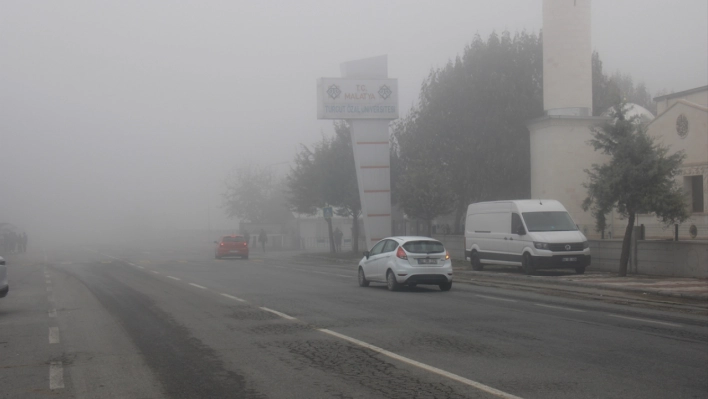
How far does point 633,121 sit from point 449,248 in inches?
635

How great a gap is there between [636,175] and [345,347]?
1572 centimetres

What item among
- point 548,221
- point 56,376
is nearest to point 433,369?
point 56,376

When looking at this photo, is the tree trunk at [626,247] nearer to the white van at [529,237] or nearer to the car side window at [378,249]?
the white van at [529,237]

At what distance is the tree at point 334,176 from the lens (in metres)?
46.8

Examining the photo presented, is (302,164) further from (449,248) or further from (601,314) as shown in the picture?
(601,314)

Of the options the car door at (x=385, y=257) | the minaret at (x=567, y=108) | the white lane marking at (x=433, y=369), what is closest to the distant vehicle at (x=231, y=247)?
the minaret at (x=567, y=108)

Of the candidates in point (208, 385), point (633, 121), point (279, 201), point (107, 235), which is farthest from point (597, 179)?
point (107, 235)

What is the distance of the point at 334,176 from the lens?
46.9 m

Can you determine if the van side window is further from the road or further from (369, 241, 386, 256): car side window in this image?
the road

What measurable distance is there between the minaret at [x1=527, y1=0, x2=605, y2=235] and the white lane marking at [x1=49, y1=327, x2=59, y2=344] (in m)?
32.2

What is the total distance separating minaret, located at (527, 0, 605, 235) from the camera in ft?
132

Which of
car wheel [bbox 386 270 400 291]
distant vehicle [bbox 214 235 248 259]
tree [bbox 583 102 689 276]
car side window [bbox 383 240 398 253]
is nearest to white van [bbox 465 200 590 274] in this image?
tree [bbox 583 102 689 276]

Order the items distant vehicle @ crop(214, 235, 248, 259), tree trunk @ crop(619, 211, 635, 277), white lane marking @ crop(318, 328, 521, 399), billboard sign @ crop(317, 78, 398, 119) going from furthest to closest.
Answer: distant vehicle @ crop(214, 235, 248, 259), billboard sign @ crop(317, 78, 398, 119), tree trunk @ crop(619, 211, 635, 277), white lane marking @ crop(318, 328, 521, 399)

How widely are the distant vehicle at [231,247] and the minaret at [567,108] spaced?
58.5 ft
